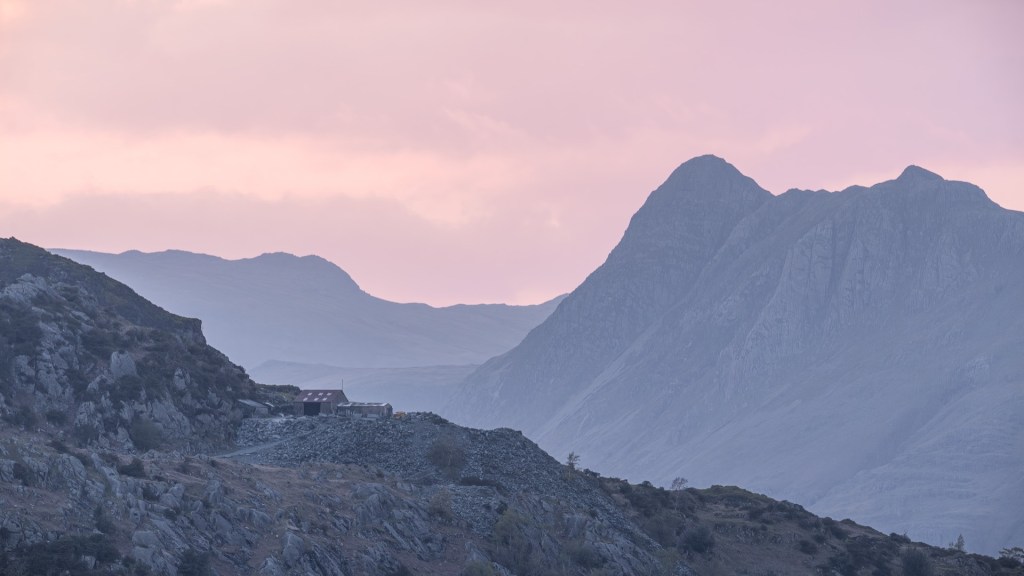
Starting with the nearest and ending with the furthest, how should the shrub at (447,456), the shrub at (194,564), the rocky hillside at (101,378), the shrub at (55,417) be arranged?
the shrub at (194,564) → the shrub at (55,417) → the rocky hillside at (101,378) → the shrub at (447,456)

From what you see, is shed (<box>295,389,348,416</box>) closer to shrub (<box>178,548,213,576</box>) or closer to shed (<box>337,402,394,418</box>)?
shed (<box>337,402,394,418</box>)

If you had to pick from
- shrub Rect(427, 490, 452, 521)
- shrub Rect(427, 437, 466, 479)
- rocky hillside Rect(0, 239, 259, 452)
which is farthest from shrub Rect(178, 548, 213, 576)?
shrub Rect(427, 437, 466, 479)

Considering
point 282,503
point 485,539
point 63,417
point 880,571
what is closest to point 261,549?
point 282,503

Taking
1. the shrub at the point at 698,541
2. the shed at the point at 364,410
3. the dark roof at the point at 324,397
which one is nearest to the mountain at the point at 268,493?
the shrub at the point at 698,541

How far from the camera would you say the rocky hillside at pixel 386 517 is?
118438 mm

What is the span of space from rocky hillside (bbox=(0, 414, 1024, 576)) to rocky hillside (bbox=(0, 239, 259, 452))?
233 inches

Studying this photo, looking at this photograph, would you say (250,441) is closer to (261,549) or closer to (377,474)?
(377,474)

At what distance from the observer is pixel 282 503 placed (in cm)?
13475

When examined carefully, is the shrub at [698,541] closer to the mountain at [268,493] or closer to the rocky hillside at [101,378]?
the mountain at [268,493]

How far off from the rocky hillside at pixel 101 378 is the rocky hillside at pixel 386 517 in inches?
233

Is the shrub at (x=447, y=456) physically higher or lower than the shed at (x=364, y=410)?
lower

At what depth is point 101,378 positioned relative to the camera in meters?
162

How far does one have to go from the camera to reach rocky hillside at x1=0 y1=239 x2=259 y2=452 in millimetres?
155625

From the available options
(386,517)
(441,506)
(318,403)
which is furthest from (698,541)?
(318,403)
